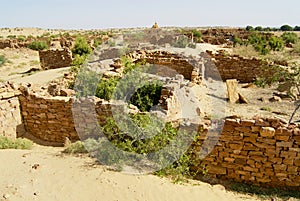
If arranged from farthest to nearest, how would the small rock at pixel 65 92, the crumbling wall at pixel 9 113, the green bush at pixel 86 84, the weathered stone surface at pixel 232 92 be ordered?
1. the weathered stone surface at pixel 232 92
2. the green bush at pixel 86 84
3. the small rock at pixel 65 92
4. the crumbling wall at pixel 9 113

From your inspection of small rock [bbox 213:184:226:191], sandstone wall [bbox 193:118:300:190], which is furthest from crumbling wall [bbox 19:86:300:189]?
small rock [bbox 213:184:226:191]

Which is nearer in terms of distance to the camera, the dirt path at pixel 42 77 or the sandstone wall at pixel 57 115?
the sandstone wall at pixel 57 115

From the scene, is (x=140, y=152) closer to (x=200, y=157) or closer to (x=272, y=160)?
(x=200, y=157)

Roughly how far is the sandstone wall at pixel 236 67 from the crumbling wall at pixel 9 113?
10.3 metres

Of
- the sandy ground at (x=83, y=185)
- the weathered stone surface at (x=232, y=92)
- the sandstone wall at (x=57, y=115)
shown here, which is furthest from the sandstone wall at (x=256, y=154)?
the weathered stone surface at (x=232, y=92)

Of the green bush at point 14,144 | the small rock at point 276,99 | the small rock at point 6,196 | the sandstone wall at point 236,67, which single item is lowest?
the small rock at point 276,99

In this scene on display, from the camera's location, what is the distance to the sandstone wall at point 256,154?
574 cm

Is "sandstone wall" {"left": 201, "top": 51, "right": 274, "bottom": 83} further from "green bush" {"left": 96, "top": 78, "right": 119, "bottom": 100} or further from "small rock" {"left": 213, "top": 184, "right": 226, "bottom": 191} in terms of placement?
"small rock" {"left": 213, "top": 184, "right": 226, "bottom": 191}

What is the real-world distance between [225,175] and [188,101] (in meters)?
4.64

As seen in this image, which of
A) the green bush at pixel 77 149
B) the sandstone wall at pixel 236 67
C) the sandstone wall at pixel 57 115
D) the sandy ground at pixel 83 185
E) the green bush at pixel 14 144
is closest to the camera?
the sandy ground at pixel 83 185

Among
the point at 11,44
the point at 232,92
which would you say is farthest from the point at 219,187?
the point at 11,44

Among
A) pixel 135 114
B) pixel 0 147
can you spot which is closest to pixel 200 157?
pixel 135 114

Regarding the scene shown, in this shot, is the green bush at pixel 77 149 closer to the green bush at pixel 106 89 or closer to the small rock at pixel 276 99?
the green bush at pixel 106 89

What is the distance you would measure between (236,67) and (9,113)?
38.3 feet
